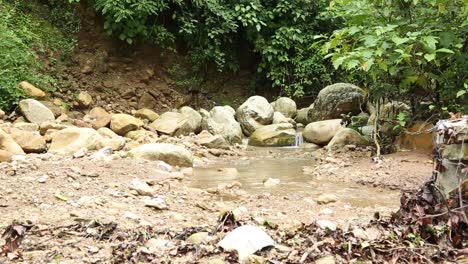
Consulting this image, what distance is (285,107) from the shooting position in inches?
377

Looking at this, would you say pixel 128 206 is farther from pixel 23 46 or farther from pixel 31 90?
pixel 23 46

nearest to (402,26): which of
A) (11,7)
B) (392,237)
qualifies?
(392,237)

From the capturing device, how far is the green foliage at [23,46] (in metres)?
6.91

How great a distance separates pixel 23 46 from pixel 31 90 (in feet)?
2.77

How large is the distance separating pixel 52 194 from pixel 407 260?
8.36 feet

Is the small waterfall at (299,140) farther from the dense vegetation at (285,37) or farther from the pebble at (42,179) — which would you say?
the pebble at (42,179)

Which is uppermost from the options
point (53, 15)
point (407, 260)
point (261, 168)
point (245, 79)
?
point (53, 15)

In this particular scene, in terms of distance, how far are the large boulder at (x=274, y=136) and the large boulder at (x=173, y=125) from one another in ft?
3.87

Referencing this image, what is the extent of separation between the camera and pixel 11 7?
8461 mm

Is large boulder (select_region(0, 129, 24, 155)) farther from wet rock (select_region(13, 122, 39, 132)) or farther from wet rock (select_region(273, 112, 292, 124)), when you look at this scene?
wet rock (select_region(273, 112, 292, 124))

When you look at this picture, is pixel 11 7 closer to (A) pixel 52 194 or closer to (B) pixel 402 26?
(A) pixel 52 194

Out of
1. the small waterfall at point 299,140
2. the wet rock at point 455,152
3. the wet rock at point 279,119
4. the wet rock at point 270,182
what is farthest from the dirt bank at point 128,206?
the wet rock at point 279,119

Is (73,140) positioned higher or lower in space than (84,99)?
lower

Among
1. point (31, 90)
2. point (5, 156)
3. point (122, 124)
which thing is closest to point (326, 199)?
point (5, 156)
